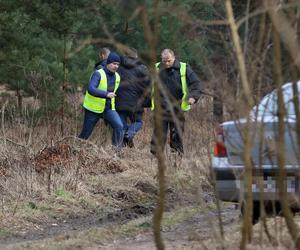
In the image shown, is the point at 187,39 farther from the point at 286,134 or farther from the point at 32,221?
the point at 32,221

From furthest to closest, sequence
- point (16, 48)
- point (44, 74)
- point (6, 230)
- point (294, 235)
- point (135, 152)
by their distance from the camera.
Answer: point (16, 48)
point (44, 74)
point (135, 152)
point (6, 230)
point (294, 235)

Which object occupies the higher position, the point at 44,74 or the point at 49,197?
the point at 44,74

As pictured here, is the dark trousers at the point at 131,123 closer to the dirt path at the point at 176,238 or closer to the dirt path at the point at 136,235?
the dirt path at the point at 136,235

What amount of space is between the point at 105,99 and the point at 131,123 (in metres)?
0.82

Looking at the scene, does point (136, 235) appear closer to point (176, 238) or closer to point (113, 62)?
point (176, 238)

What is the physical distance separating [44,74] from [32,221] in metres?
5.50

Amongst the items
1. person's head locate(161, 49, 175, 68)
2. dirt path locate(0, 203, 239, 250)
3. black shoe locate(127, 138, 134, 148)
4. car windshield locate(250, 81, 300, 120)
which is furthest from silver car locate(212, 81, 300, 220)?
black shoe locate(127, 138, 134, 148)

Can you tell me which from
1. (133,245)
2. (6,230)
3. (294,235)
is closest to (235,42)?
(294,235)

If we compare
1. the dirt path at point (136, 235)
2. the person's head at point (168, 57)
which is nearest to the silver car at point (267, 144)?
the dirt path at point (136, 235)

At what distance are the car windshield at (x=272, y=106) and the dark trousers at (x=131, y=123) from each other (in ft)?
25.9

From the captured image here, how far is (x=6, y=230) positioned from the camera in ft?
24.8

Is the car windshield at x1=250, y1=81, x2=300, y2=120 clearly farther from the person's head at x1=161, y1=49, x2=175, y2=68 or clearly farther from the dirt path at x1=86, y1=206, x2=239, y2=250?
the person's head at x1=161, y1=49, x2=175, y2=68

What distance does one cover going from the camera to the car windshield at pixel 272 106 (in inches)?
180

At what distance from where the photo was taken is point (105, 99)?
39.9 feet
